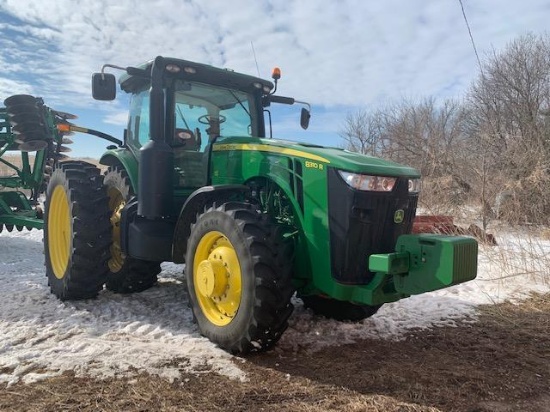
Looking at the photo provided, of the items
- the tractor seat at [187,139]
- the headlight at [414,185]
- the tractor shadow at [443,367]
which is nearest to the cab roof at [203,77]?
the tractor seat at [187,139]

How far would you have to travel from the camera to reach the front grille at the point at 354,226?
129 inches

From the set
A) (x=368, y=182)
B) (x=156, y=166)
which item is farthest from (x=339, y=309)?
(x=156, y=166)

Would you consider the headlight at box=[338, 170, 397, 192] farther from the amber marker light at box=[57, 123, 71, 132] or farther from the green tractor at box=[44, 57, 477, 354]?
the amber marker light at box=[57, 123, 71, 132]

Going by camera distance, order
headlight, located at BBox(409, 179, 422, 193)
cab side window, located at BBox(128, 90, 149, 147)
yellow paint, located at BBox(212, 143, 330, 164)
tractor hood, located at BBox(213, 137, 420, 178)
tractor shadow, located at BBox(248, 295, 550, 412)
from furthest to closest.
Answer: cab side window, located at BBox(128, 90, 149, 147) → headlight, located at BBox(409, 179, 422, 193) → yellow paint, located at BBox(212, 143, 330, 164) → tractor hood, located at BBox(213, 137, 420, 178) → tractor shadow, located at BBox(248, 295, 550, 412)

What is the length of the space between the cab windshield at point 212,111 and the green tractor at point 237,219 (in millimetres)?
12

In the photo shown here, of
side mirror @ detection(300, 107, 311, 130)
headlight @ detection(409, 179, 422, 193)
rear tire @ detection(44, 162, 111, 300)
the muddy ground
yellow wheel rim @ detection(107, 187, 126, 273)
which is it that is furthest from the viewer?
side mirror @ detection(300, 107, 311, 130)

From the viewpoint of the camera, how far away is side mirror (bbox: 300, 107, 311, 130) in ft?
17.8

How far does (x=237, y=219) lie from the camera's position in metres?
3.36

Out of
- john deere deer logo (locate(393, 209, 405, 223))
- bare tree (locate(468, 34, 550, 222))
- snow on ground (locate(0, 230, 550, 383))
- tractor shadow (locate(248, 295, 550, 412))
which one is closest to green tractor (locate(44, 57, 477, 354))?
john deere deer logo (locate(393, 209, 405, 223))

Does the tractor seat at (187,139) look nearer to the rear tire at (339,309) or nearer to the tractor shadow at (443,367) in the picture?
the rear tire at (339,309)

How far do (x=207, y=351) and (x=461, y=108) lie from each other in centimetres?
1778

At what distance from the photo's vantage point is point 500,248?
721 centimetres

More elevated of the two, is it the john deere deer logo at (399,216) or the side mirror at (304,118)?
the side mirror at (304,118)

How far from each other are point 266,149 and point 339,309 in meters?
1.64
